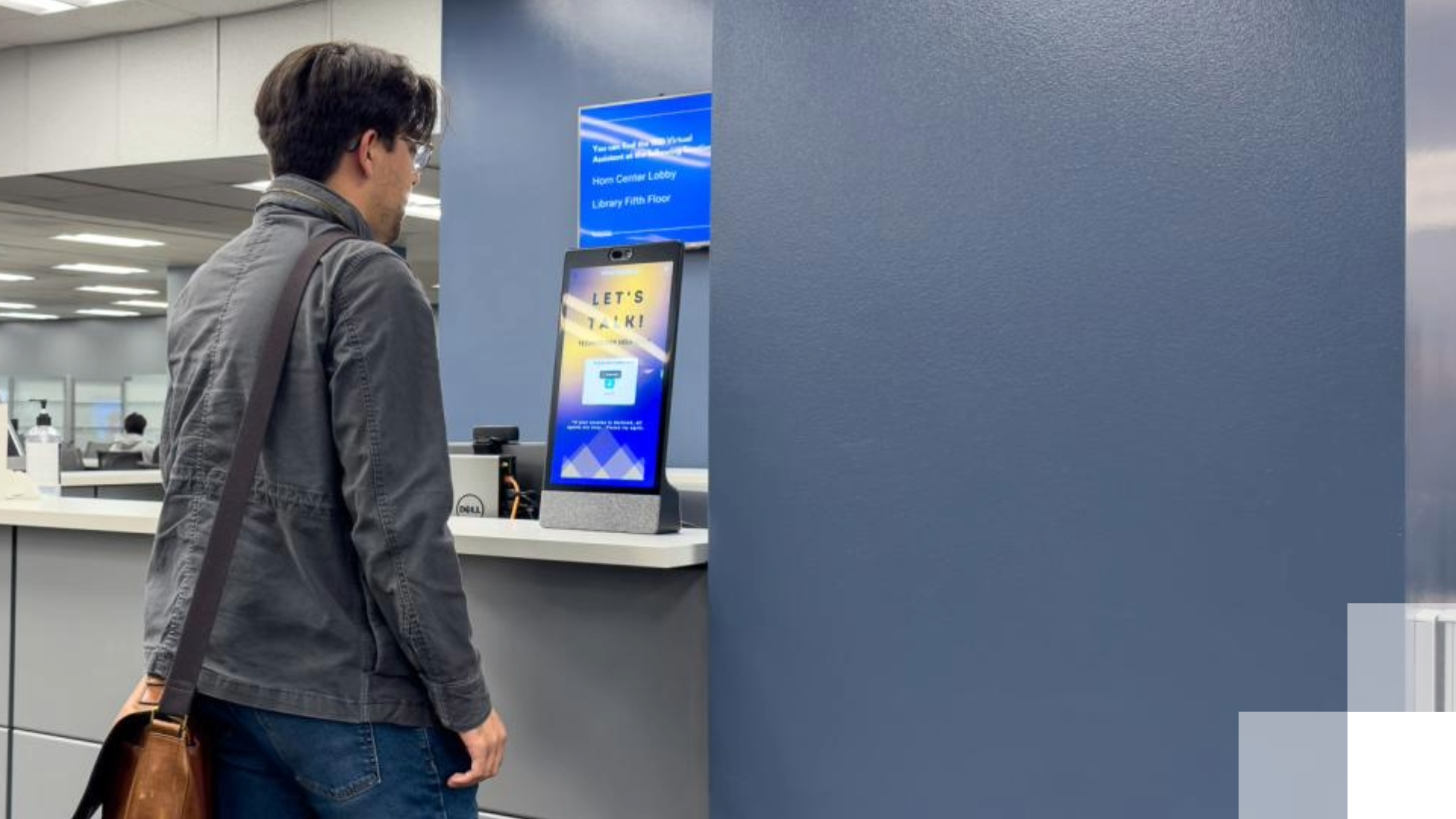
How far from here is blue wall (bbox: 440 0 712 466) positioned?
13.6 ft

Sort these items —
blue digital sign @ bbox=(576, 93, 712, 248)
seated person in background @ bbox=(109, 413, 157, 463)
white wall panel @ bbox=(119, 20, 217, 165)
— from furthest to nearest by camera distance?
seated person in background @ bbox=(109, 413, 157, 463)
white wall panel @ bbox=(119, 20, 217, 165)
blue digital sign @ bbox=(576, 93, 712, 248)

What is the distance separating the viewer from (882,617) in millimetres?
1724

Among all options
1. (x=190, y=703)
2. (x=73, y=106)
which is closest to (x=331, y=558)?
(x=190, y=703)

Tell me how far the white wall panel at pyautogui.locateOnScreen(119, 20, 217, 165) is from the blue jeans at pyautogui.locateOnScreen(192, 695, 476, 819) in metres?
4.96

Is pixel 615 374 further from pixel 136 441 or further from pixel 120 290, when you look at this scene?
pixel 120 290

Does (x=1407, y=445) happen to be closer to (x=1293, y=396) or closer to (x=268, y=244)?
(x=1293, y=396)

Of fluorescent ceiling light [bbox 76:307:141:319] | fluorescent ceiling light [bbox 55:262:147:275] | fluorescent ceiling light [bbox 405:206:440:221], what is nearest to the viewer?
fluorescent ceiling light [bbox 405:206:440:221]

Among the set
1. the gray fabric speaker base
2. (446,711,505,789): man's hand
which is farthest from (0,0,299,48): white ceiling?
(446,711,505,789): man's hand

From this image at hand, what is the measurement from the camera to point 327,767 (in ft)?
4.32

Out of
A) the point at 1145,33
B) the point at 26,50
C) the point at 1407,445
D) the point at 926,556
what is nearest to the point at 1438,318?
the point at 1407,445

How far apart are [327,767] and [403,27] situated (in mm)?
4213

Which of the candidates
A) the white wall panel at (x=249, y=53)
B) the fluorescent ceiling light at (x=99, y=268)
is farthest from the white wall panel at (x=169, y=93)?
the fluorescent ceiling light at (x=99, y=268)

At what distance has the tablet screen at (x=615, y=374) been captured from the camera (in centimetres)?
186

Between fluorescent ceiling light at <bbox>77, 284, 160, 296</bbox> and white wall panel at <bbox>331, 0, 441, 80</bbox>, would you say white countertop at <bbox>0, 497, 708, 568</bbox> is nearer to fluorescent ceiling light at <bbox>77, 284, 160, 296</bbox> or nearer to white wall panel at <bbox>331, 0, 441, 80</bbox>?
white wall panel at <bbox>331, 0, 441, 80</bbox>
